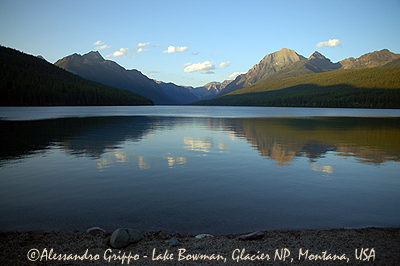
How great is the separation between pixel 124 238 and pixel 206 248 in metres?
2.44

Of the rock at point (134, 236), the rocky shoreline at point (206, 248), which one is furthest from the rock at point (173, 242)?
the rock at point (134, 236)

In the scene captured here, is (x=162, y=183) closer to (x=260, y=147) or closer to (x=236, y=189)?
(x=236, y=189)

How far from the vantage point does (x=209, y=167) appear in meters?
17.2

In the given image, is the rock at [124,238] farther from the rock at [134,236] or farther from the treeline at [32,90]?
the treeline at [32,90]

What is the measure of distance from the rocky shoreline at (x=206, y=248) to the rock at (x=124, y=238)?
1.2 inches

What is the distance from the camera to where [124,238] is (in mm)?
7375

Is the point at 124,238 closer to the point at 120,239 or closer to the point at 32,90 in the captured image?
the point at 120,239

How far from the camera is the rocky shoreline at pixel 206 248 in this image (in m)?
6.58

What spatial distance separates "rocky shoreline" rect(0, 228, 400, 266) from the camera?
259 inches

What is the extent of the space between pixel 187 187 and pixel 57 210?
5.85 m

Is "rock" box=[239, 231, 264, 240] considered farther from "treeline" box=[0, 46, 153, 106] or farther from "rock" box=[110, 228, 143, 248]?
"treeline" box=[0, 46, 153, 106]

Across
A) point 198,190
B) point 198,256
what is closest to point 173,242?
point 198,256

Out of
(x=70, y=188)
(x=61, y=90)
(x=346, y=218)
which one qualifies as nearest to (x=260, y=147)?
(x=346, y=218)

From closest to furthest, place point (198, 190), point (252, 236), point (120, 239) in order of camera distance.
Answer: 1. point (120, 239)
2. point (252, 236)
3. point (198, 190)
